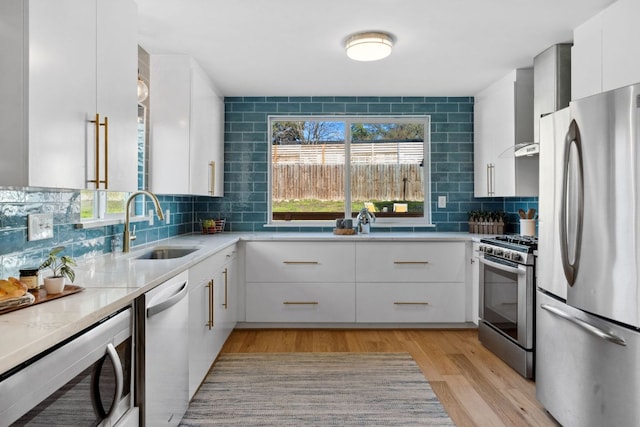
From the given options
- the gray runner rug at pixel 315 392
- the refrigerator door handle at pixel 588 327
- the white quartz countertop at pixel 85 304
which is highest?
the white quartz countertop at pixel 85 304

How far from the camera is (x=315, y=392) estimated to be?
2502 mm

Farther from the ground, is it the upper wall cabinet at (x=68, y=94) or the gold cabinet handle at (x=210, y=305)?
the upper wall cabinet at (x=68, y=94)

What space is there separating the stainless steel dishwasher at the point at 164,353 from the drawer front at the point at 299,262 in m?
1.52

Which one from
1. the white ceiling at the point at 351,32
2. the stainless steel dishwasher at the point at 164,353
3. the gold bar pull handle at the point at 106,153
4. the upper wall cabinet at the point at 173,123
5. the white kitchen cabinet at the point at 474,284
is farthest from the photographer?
the white kitchen cabinet at the point at 474,284

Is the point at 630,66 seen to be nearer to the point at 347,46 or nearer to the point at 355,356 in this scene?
the point at 347,46

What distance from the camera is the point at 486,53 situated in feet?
9.85

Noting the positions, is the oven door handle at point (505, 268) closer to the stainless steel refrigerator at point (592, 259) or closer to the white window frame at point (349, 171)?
the stainless steel refrigerator at point (592, 259)

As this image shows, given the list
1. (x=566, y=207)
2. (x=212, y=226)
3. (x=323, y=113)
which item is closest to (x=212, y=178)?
(x=212, y=226)

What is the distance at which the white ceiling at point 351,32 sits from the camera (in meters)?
2.29

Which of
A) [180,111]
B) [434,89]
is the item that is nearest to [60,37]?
[180,111]

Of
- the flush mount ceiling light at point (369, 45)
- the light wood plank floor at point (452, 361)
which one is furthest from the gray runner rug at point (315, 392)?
the flush mount ceiling light at point (369, 45)

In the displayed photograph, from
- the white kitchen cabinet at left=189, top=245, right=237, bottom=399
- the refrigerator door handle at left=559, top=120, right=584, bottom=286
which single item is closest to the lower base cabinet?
the white kitchen cabinet at left=189, top=245, right=237, bottom=399

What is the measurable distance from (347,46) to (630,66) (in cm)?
160

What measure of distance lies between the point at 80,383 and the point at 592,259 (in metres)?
1.99
